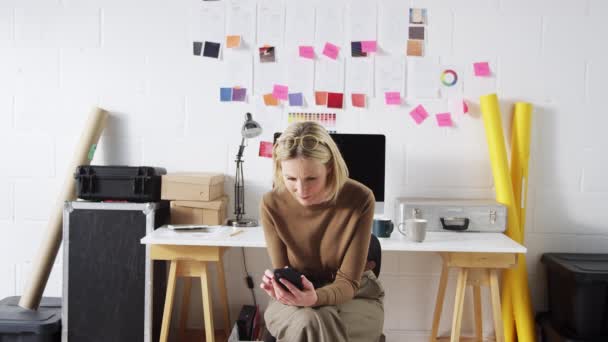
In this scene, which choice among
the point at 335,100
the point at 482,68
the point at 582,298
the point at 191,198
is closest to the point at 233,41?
the point at 335,100

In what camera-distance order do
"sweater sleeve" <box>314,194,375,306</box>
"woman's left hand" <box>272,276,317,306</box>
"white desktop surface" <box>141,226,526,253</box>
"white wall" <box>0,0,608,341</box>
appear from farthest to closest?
"white wall" <box>0,0,608,341</box> < "white desktop surface" <box>141,226,526,253</box> < "sweater sleeve" <box>314,194,375,306</box> < "woman's left hand" <box>272,276,317,306</box>

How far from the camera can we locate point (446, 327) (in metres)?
2.61

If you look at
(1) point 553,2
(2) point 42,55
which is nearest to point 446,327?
(1) point 553,2

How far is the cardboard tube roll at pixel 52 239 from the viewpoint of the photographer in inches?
94.0

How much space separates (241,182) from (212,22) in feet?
2.87

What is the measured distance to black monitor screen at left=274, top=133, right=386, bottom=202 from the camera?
230 cm

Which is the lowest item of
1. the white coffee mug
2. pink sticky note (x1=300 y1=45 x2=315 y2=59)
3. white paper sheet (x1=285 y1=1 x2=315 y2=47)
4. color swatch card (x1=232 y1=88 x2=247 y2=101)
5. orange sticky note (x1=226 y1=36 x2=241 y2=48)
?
the white coffee mug

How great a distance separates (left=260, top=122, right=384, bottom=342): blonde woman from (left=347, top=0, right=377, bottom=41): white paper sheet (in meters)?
1.45

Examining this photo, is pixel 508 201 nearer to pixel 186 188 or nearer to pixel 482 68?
pixel 482 68

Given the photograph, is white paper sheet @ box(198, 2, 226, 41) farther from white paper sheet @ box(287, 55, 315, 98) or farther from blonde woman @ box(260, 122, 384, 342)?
blonde woman @ box(260, 122, 384, 342)

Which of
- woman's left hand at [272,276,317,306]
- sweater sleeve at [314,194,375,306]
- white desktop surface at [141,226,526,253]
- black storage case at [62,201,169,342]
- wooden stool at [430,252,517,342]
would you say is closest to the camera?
woman's left hand at [272,276,317,306]

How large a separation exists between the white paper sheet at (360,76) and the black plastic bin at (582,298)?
4.22ft

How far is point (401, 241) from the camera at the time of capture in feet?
6.82

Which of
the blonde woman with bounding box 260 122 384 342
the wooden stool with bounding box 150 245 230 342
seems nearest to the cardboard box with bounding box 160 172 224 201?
the wooden stool with bounding box 150 245 230 342
